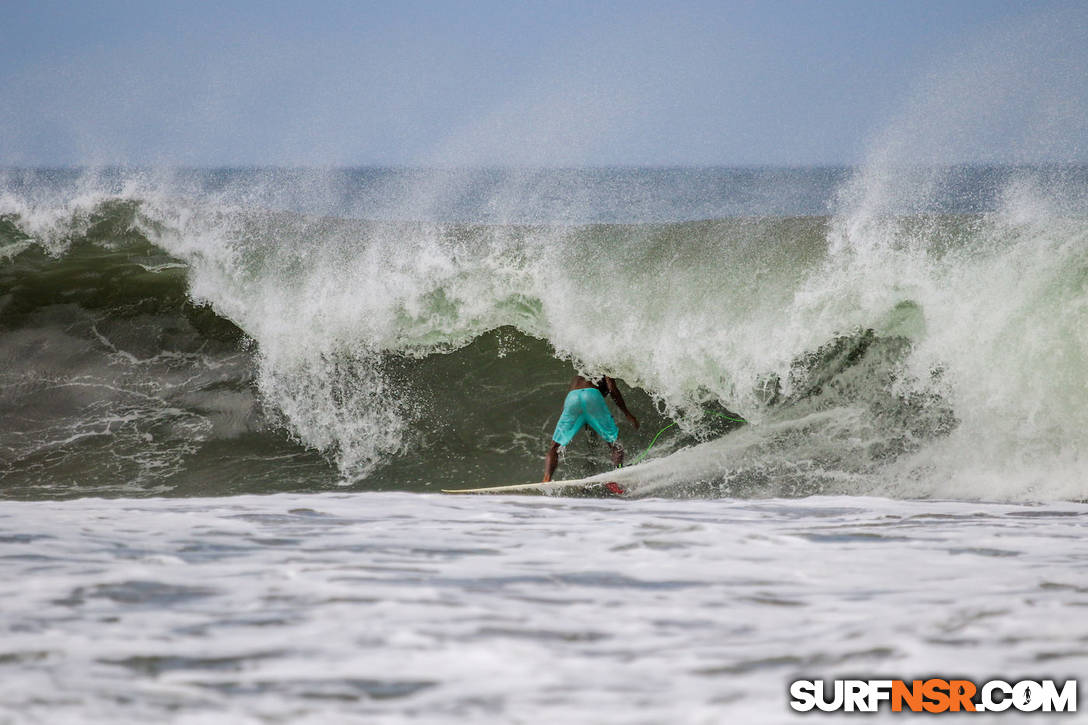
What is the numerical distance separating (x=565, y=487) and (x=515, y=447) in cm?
135

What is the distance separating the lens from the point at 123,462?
7246 mm

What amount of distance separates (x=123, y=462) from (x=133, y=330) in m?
2.32

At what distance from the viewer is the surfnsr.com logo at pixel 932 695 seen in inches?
100

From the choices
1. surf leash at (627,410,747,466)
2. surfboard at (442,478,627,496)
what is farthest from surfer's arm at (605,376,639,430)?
surfboard at (442,478,627,496)

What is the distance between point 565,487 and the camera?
618 centimetres

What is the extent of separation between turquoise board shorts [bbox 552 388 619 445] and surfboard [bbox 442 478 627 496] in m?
0.54

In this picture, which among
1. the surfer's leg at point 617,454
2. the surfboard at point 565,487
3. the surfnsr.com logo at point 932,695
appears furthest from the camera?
the surfer's leg at point 617,454

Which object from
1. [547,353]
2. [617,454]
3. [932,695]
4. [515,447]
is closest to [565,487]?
[617,454]

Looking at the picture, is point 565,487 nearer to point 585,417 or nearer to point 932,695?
point 585,417

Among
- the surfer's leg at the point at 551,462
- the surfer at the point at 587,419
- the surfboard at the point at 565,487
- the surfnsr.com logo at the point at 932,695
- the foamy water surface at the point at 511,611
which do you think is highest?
the surfer at the point at 587,419

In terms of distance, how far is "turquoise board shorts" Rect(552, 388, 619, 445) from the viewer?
22.2 feet

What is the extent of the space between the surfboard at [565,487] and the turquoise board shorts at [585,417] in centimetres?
54

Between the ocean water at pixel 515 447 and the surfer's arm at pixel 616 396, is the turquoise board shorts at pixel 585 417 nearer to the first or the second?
the surfer's arm at pixel 616 396

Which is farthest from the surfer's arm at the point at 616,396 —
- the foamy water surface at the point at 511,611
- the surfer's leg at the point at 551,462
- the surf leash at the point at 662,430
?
the foamy water surface at the point at 511,611
